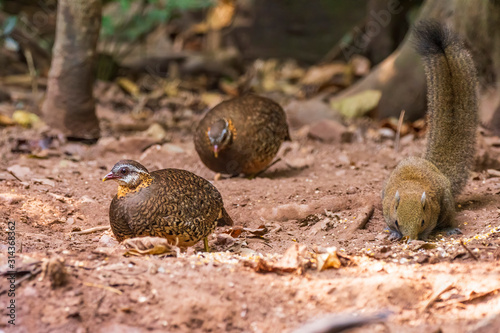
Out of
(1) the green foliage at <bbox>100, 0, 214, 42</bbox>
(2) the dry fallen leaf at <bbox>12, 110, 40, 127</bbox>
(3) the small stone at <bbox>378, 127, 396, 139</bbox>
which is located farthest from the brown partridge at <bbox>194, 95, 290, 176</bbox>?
(1) the green foliage at <bbox>100, 0, 214, 42</bbox>

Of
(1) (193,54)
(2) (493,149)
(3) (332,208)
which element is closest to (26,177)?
(3) (332,208)

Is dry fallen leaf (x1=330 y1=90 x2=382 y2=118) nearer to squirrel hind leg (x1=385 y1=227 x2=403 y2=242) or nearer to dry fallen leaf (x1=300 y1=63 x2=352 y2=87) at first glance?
dry fallen leaf (x1=300 y1=63 x2=352 y2=87)

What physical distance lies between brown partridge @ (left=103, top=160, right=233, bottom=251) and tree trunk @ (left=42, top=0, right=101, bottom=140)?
354 centimetres

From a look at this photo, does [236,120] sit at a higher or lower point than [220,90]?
higher

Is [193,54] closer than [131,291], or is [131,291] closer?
[131,291]

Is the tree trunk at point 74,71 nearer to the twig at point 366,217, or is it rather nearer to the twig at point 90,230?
the twig at point 90,230

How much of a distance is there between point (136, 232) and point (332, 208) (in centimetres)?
196

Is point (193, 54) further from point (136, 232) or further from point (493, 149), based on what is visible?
point (136, 232)

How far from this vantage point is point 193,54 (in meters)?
13.4

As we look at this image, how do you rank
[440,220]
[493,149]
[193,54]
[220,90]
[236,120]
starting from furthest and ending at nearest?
[193,54], [220,90], [493,149], [236,120], [440,220]

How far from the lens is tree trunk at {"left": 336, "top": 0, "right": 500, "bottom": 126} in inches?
308

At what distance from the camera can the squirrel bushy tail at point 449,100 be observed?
16.5ft

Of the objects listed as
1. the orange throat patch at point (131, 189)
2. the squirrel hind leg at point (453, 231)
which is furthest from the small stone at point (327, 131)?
the orange throat patch at point (131, 189)

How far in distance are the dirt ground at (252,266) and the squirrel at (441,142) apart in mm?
231
